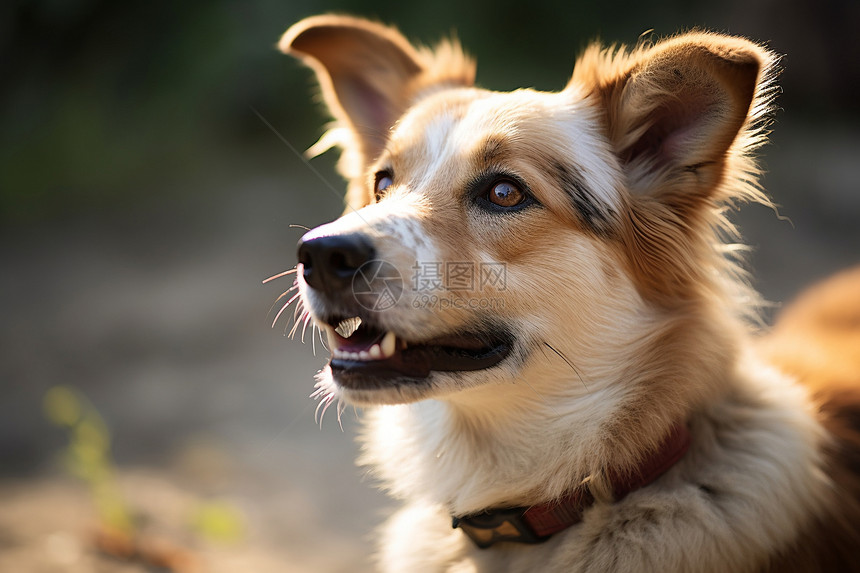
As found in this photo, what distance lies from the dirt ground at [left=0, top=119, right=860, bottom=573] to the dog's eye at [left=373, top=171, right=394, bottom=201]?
2050 millimetres

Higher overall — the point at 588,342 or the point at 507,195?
the point at 507,195

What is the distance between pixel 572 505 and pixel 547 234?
89 cm

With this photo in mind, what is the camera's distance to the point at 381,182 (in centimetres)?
260

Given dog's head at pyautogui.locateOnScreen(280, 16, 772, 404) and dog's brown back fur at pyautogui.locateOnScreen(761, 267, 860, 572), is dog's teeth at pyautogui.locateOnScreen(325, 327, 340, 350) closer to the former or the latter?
dog's head at pyautogui.locateOnScreen(280, 16, 772, 404)

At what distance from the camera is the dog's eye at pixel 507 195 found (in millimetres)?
2186

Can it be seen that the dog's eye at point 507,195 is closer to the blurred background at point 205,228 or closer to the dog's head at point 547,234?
the dog's head at point 547,234

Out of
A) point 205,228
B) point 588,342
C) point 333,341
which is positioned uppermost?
point 205,228

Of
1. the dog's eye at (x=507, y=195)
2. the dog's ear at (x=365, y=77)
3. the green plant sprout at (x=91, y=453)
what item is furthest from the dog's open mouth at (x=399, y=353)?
the green plant sprout at (x=91, y=453)

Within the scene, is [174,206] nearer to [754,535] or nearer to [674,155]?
[674,155]

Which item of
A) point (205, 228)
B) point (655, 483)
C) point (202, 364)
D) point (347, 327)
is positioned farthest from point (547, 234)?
point (205, 228)

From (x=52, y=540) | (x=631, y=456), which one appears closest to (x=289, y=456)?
(x=52, y=540)

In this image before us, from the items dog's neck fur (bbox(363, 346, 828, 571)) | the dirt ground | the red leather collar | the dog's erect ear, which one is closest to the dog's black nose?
dog's neck fur (bbox(363, 346, 828, 571))

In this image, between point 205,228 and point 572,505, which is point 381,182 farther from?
point 205,228

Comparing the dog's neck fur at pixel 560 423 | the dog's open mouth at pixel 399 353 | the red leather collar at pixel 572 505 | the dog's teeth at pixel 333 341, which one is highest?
the dog's teeth at pixel 333 341
